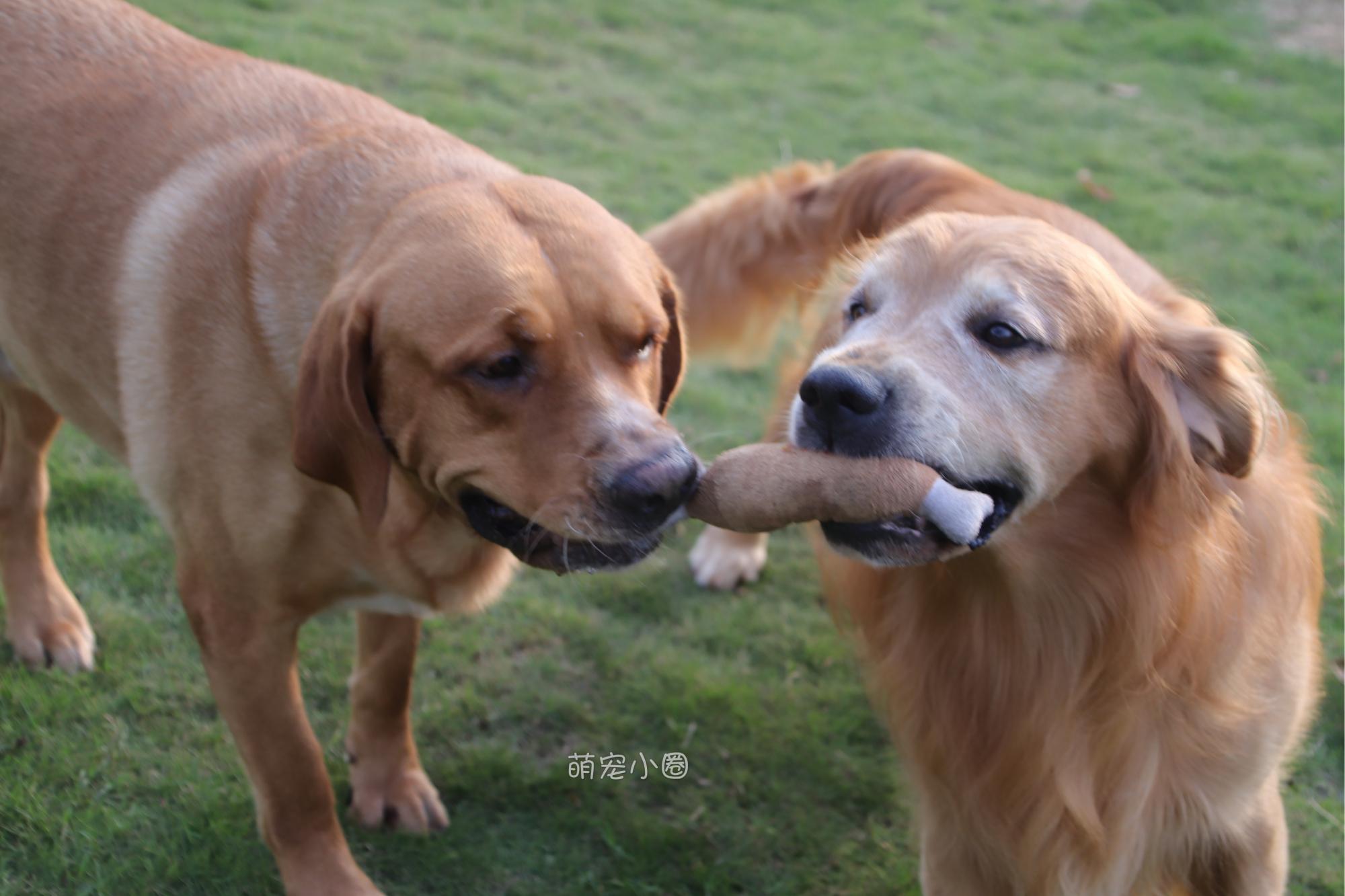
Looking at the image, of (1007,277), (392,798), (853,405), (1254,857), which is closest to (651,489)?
(853,405)

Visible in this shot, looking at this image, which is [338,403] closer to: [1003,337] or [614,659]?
[1003,337]

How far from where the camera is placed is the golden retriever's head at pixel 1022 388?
2602 millimetres

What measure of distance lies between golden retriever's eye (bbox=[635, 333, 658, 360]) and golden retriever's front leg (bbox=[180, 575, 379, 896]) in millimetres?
1108

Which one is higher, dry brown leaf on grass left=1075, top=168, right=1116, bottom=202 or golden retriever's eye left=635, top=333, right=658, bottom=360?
golden retriever's eye left=635, top=333, right=658, bottom=360

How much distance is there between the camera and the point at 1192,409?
2857 millimetres

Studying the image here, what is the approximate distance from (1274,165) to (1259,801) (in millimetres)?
6656

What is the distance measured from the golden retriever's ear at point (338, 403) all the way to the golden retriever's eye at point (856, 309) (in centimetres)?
125

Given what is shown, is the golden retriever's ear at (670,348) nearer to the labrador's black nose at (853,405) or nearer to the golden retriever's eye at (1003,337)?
the labrador's black nose at (853,405)

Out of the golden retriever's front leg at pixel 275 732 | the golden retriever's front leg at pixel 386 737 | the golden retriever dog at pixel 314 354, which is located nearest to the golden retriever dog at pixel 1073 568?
the golden retriever dog at pixel 314 354

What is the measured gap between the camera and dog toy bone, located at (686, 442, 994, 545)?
2.43 metres

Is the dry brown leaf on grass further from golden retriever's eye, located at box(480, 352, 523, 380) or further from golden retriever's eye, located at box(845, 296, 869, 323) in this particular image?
golden retriever's eye, located at box(480, 352, 523, 380)

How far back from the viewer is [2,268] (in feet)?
11.0

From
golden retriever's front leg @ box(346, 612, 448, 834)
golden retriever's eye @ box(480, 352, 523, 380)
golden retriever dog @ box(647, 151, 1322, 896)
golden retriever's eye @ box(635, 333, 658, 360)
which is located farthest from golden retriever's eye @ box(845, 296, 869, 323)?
golden retriever's front leg @ box(346, 612, 448, 834)

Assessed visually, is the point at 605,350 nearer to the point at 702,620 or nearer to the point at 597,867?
the point at 597,867
